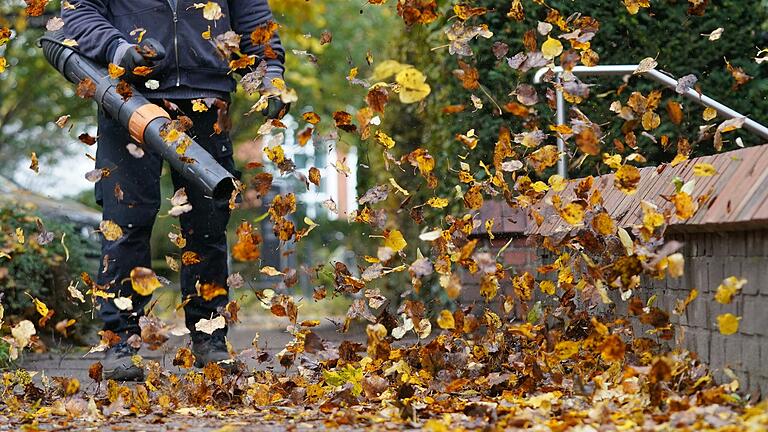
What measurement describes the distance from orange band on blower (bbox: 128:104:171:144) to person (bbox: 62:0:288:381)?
0.16m

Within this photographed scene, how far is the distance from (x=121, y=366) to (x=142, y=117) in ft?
2.90

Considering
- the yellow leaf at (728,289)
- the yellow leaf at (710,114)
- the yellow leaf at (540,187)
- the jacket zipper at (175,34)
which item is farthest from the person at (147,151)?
the yellow leaf at (728,289)

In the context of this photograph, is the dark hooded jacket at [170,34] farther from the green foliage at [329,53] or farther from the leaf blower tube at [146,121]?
the green foliage at [329,53]

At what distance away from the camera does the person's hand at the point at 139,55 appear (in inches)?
159

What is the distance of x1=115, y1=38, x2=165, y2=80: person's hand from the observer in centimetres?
404

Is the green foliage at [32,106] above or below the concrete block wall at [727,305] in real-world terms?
above

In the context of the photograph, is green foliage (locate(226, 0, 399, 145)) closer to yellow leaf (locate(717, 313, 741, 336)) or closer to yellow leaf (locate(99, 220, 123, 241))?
yellow leaf (locate(99, 220, 123, 241))

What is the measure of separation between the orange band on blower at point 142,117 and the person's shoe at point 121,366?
2.49 feet

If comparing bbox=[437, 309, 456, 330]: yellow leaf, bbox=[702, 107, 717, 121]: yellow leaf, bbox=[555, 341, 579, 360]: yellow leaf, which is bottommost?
bbox=[555, 341, 579, 360]: yellow leaf

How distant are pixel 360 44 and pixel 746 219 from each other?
1498 centimetres

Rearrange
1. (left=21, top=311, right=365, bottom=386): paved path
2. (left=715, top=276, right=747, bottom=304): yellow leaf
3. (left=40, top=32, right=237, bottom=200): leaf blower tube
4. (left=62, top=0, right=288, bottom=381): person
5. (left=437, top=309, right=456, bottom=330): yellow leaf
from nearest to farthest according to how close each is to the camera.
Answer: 1. (left=715, top=276, right=747, bottom=304): yellow leaf
2. (left=437, top=309, right=456, bottom=330): yellow leaf
3. (left=40, top=32, right=237, bottom=200): leaf blower tube
4. (left=62, top=0, right=288, bottom=381): person
5. (left=21, top=311, right=365, bottom=386): paved path

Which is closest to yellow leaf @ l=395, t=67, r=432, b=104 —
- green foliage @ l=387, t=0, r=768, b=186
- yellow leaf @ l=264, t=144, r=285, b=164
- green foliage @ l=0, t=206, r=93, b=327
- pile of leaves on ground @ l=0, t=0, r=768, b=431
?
pile of leaves on ground @ l=0, t=0, r=768, b=431

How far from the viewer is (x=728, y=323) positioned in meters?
2.85

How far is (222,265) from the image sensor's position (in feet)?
15.1
